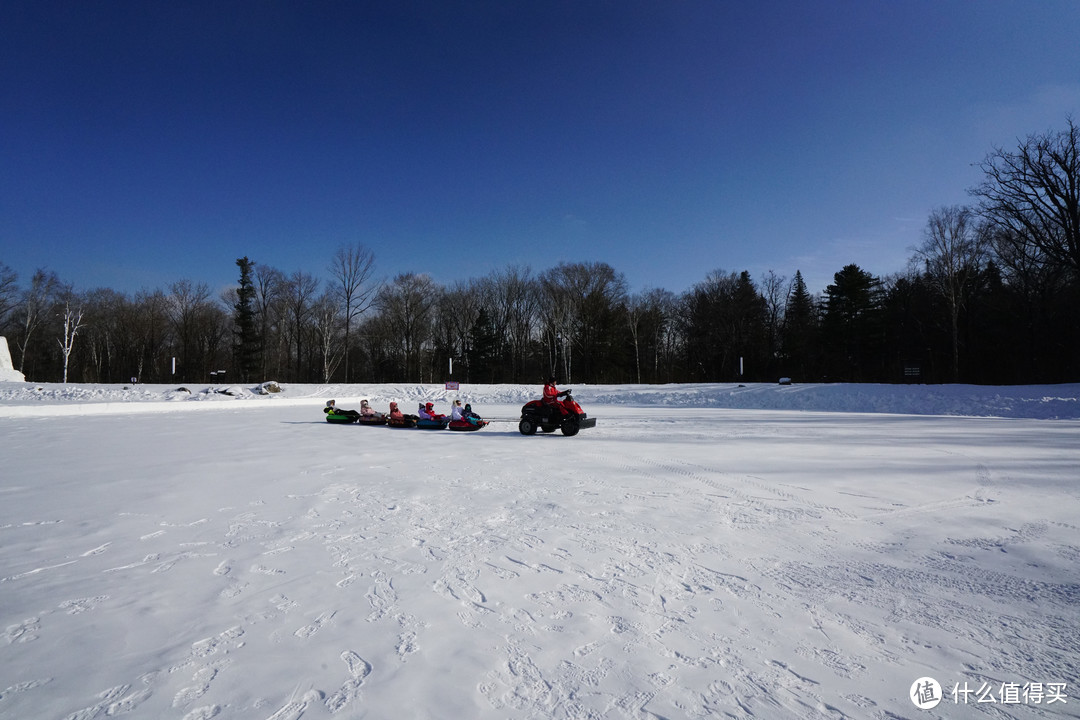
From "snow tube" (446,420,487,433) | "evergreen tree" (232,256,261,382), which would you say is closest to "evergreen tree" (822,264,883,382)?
"snow tube" (446,420,487,433)

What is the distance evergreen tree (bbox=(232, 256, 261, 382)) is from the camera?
44.6m

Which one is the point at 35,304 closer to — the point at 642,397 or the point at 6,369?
the point at 6,369

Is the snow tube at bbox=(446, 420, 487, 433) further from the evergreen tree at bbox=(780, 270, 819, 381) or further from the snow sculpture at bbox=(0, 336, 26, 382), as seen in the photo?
the evergreen tree at bbox=(780, 270, 819, 381)

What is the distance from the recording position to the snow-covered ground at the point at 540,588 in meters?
2.25

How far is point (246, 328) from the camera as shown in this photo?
44.9m

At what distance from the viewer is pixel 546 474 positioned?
24.0 feet

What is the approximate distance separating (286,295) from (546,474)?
160ft

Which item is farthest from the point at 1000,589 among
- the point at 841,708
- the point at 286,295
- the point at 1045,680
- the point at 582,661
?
the point at 286,295

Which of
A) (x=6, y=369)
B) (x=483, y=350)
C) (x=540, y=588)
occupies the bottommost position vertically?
(x=540, y=588)

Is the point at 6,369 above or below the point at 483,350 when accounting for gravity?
below

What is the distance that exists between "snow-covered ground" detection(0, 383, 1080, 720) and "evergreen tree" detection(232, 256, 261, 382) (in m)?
40.8

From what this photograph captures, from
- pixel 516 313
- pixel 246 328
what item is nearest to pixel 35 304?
pixel 246 328

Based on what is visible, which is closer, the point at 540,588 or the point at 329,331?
the point at 540,588

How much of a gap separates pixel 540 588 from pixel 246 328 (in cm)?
4920
